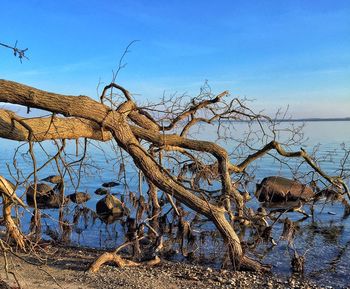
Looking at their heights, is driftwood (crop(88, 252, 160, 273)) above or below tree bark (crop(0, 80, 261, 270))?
below

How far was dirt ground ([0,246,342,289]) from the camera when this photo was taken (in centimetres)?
750

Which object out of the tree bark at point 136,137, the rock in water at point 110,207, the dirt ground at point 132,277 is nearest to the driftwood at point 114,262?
the dirt ground at point 132,277

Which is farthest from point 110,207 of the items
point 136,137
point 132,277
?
point 136,137

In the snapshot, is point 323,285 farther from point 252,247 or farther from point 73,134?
point 73,134

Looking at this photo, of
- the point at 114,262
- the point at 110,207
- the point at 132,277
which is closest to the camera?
the point at 132,277

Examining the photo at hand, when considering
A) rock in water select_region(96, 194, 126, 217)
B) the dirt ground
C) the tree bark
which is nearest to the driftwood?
the dirt ground

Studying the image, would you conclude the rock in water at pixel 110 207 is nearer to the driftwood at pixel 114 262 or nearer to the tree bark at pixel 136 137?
the driftwood at pixel 114 262

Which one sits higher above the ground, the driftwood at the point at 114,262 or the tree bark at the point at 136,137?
the tree bark at the point at 136,137

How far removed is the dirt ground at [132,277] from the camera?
7.50 meters

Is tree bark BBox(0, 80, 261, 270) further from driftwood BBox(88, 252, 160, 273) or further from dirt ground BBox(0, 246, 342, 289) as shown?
driftwood BBox(88, 252, 160, 273)

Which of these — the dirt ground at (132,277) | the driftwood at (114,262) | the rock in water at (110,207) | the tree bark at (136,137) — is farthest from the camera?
the rock in water at (110,207)

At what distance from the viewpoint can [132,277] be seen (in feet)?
26.2

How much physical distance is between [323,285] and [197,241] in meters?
3.94

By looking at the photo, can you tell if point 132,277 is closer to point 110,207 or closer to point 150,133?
point 150,133
